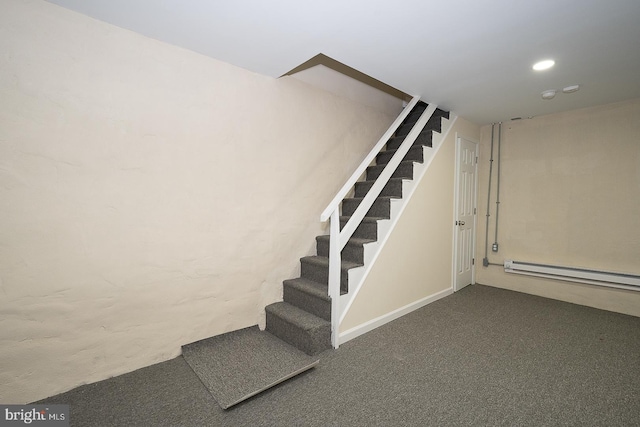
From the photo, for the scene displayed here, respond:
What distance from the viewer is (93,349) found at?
193cm

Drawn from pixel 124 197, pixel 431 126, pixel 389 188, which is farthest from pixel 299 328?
pixel 431 126

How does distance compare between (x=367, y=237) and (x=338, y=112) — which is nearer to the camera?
(x=367, y=237)

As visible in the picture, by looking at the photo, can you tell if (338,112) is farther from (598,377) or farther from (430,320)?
(598,377)

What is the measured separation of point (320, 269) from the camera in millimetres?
2760

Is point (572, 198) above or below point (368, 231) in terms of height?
above

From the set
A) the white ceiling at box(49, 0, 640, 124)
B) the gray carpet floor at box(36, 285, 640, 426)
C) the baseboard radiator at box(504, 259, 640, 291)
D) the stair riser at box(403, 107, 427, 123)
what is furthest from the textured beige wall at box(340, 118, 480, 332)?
the white ceiling at box(49, 0, 640, 124)

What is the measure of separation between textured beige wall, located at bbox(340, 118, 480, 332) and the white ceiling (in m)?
1.10

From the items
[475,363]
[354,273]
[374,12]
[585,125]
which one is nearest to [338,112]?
[374,12]

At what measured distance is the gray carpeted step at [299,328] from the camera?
7.52ft

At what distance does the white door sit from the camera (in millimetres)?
3855

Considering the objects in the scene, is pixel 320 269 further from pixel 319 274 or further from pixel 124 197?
pixel 124 197

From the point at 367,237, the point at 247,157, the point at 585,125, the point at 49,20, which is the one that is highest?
the point at 49,20

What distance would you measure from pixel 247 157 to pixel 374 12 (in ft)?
4.85

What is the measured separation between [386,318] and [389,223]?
3.18ft
